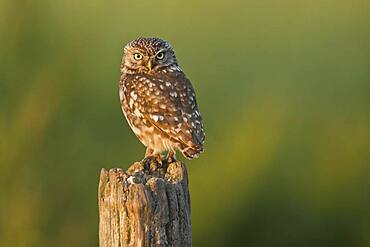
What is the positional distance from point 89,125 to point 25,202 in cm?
82

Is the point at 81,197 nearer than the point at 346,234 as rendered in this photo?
Yes

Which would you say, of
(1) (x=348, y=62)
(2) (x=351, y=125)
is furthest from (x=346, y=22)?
(2) (x=351, y=125)

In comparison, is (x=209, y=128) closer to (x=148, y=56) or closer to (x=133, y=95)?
(x=148, y=56)

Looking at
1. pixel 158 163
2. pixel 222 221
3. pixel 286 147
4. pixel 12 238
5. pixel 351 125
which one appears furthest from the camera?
pixel 351 125

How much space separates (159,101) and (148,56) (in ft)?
1.55

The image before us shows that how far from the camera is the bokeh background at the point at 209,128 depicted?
19.9 ft

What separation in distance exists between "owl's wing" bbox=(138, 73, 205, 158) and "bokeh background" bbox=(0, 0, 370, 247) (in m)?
1.56

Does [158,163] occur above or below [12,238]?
above

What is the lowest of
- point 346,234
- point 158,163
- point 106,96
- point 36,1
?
point 346,234

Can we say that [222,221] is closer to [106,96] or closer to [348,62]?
[106,96]

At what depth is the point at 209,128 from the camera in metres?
6.82

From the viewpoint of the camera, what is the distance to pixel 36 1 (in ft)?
22.6

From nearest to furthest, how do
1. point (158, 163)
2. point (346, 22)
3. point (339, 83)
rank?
point (158, 163) → point (339, 83) → point (346, 22)

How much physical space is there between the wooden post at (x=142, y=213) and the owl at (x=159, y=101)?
1.23 metres
